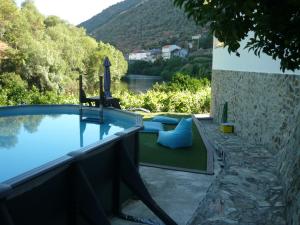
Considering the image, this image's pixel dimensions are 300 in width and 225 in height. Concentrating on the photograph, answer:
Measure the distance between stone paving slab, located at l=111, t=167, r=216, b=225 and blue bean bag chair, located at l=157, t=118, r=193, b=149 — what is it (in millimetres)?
1952

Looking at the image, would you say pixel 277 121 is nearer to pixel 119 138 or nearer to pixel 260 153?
pixel 260 153

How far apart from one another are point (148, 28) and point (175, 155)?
278 ft

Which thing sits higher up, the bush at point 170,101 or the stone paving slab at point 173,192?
the bush at point 170,101

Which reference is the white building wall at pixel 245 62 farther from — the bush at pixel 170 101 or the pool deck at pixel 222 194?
the bush at pixel 170 101

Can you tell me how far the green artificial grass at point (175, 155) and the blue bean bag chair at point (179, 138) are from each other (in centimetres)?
14

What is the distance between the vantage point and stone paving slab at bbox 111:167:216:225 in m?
6.20

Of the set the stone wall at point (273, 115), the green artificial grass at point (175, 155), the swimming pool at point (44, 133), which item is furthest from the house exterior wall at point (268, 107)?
the swimming pool at point (44, 133)

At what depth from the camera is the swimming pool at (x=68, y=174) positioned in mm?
3893

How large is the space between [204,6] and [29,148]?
7.12m

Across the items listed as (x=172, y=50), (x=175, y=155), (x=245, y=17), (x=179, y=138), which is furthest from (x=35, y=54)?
(x=172, y=50)

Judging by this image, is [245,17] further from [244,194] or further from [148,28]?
[148,28]

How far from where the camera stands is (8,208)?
11.8ft

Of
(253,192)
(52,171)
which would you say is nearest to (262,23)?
(52,171)

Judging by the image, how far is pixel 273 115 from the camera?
10.1m
